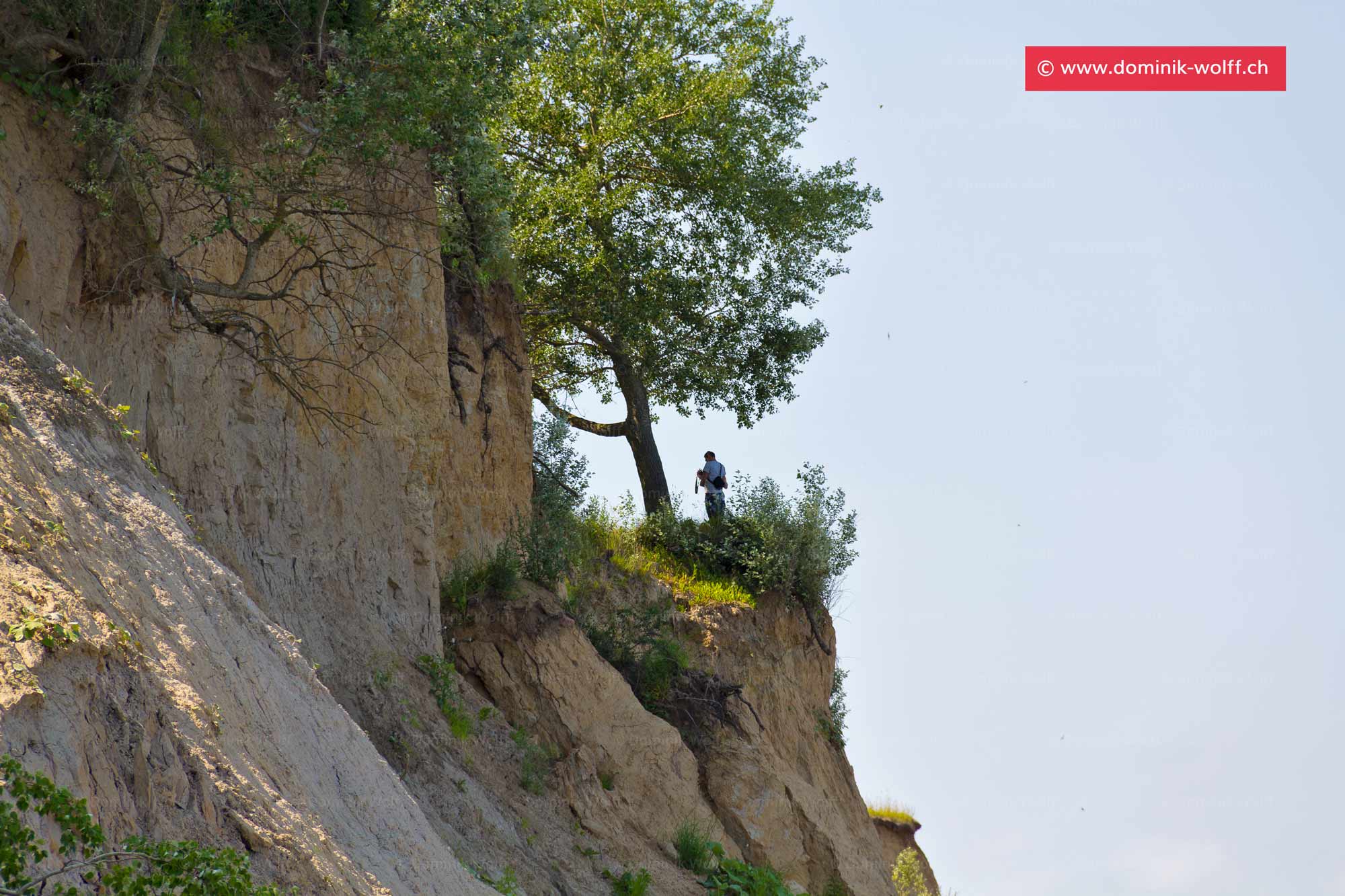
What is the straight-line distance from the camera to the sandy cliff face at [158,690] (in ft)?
17.2

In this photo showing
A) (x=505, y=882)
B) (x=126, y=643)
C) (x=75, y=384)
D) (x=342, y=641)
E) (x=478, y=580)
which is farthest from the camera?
(x=478, y=580)

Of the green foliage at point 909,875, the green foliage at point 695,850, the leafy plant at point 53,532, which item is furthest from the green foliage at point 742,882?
the green foliage at point 909,875

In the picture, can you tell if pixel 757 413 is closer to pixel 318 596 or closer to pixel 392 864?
pixel 318 596

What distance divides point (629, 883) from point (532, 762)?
137cm

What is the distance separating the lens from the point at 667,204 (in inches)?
808

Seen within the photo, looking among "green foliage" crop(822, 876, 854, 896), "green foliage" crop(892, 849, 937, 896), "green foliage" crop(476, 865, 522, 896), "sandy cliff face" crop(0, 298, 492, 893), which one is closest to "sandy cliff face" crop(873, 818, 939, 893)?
"green foliage" crop(892, 849, 937, 896)

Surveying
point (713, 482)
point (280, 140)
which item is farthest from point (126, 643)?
point (713, 482)

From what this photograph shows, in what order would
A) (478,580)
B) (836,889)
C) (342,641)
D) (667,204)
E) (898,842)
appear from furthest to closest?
(898,842) < (667,204) < (836,889) < (478,580) < (342,641)

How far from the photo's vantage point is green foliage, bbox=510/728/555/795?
11812 mm

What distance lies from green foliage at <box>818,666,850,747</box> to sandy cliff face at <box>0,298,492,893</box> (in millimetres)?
10919

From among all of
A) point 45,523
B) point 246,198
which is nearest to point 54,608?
point 45,523

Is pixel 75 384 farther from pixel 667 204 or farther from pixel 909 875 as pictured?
pixel 909 875

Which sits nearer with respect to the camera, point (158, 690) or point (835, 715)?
point (158, 690)

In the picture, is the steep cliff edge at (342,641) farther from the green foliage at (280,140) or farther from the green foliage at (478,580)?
the green foliage at (280,140)
